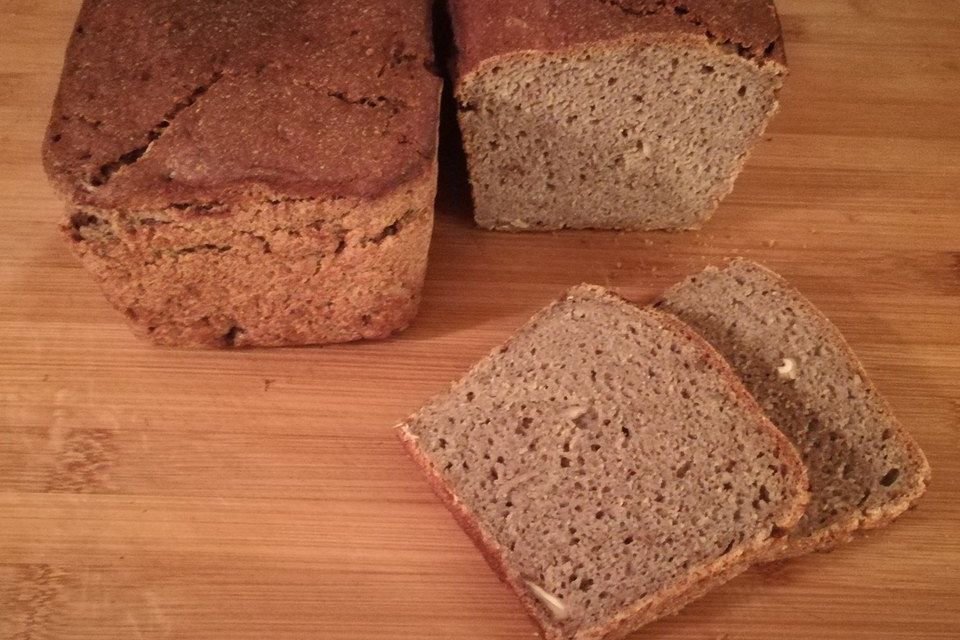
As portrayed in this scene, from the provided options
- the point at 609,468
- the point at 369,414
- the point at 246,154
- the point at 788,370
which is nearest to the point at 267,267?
the point at 246,154

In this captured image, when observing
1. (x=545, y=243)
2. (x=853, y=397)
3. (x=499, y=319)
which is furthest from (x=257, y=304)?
(x=853, y=397)

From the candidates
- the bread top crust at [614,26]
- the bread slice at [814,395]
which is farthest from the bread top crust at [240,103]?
the bread slice at [814,395]

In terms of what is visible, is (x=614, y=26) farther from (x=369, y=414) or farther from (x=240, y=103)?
(x=369, y=414)

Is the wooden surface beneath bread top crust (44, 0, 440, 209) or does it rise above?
beneath

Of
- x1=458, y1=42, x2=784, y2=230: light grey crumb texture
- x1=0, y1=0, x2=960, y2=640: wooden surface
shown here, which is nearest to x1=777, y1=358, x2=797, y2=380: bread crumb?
x1=0, y1=0, x2=960, y2=640: wooden surface

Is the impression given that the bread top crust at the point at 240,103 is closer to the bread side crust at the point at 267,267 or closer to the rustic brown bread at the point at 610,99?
the bread side crust at the point at 267,267

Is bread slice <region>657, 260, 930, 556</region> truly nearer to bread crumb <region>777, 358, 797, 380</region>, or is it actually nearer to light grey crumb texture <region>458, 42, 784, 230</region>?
bread crumb <region>777, 358, 797, 380</region>

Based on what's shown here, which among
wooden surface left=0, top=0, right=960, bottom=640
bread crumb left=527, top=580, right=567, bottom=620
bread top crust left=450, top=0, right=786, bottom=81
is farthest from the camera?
bread top crust left=450, top=0, right=786, bottom=81
